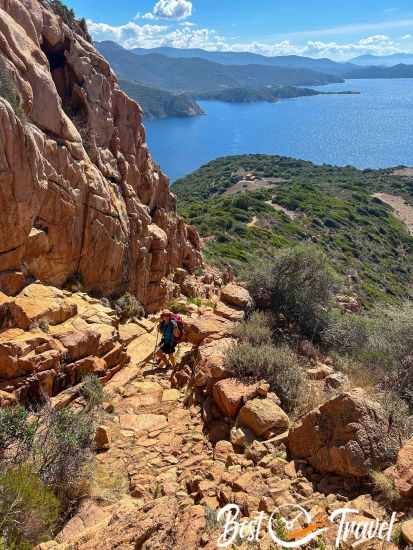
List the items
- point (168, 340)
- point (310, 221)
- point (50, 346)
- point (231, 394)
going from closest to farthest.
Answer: point (231, 394), point (50, 346), point (168, 340), point (310, 221)

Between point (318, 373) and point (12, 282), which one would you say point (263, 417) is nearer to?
point (318, 373)

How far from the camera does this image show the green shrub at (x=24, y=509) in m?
3.90

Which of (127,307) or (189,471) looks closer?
(189,471)

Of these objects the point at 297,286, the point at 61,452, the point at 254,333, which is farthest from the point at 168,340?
the point at 61,452

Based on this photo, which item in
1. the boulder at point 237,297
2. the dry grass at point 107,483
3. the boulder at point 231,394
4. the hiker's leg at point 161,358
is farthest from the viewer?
the boulder at point 237,297

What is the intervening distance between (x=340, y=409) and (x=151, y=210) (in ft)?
51.3

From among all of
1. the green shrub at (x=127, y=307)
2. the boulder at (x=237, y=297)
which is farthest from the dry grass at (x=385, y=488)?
the green shrub at (x=127, y=307)

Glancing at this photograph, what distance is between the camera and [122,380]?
9.16m

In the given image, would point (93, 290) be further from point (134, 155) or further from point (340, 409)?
point (340, 409)

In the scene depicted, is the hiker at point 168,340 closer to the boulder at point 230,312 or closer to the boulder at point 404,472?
the boulder at point 230,312

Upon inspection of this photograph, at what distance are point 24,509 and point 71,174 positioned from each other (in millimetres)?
9771

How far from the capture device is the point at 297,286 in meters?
11.3

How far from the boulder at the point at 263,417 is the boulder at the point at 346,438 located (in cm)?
42

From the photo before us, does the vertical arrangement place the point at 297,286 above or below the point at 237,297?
above
